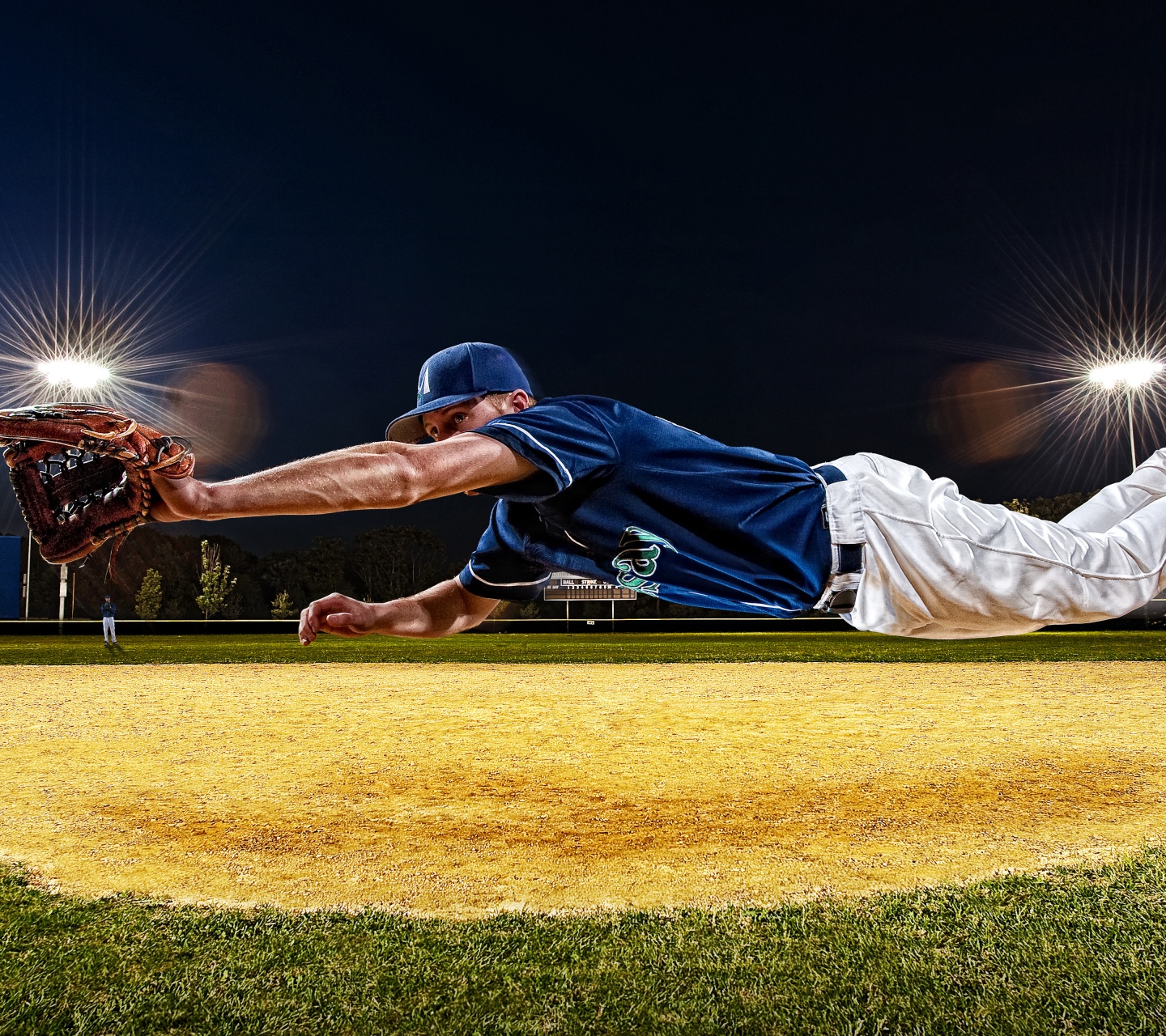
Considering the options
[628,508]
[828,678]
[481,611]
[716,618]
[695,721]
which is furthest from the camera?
[716,618]

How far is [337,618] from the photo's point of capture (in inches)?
132

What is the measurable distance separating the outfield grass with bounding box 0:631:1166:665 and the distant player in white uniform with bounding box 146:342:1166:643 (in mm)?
15217

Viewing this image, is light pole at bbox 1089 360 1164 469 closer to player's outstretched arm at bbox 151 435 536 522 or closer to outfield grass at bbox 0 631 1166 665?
outfield grass at bbox 0 631 1166 665

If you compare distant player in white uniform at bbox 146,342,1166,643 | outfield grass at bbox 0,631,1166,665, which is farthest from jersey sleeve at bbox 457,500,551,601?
outfield grass at bbox 0,631,1166,665

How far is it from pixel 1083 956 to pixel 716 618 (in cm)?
3346

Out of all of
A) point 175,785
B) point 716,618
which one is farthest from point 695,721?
point 716,618

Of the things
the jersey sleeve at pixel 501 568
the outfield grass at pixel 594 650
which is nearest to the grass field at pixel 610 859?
the jersey sleeve at pixel 501 568

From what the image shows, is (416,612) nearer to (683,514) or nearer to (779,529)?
(683,514)

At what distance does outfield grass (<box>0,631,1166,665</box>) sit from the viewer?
1852 cm

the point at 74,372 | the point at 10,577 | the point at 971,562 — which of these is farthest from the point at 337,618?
the point at 10,577

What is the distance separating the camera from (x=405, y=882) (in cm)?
413

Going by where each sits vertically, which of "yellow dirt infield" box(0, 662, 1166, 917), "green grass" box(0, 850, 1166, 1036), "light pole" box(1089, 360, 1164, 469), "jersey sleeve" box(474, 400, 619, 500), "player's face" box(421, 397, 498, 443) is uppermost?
"light pole" box(1089, 360, 1164, 469)

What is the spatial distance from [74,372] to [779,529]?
25499mm

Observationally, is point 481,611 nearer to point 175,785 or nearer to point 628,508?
point 628,508
